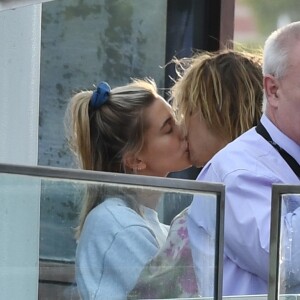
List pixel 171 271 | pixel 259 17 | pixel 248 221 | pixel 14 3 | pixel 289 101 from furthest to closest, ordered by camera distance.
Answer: pixel 259 17 < pixel 14 3 < pixel 289 101 < pixel 248 221 < pixel 171 271

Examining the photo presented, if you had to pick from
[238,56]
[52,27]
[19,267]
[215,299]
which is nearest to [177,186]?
[215,299]

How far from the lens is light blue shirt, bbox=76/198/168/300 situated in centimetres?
232

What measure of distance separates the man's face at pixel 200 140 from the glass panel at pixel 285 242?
3.34 ft

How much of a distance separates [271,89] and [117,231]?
73 cm

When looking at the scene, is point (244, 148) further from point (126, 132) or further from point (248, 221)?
point (126, 132)

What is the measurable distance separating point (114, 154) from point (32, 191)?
753mm

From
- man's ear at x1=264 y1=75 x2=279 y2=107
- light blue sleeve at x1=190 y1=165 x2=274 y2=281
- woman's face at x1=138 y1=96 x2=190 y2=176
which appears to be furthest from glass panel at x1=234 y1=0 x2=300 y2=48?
light blue sleeve at x1=190 y1=165 x2=274 y2=281

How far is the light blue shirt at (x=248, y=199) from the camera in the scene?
254 centimetres

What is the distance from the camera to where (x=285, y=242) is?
2172 millimetres

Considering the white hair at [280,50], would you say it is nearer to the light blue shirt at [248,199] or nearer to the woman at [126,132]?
the light blue shirt at [248,199]

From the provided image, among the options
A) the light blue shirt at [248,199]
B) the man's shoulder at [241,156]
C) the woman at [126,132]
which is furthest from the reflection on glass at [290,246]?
the woman at [126,132]

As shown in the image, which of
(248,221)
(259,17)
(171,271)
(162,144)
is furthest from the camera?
(259,17)

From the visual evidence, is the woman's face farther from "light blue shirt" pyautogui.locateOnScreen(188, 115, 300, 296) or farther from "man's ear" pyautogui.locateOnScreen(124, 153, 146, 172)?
"light blue shirt" pyautogui.locateOnScreen(188, 115, 300, 296)


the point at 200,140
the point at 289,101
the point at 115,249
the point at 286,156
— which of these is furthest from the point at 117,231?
the point at 200,140
